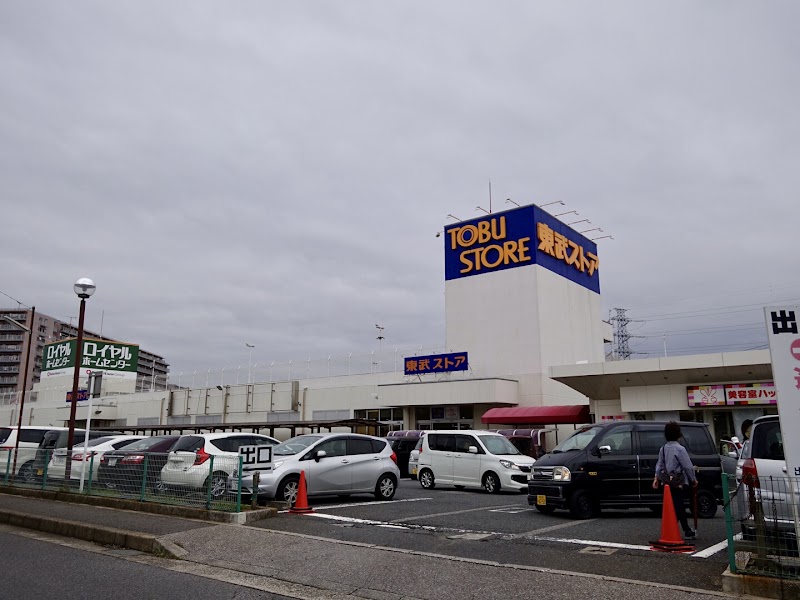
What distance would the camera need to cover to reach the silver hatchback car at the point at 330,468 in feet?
44.1

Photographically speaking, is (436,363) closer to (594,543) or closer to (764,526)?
(594,543)

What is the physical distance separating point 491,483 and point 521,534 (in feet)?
26.9

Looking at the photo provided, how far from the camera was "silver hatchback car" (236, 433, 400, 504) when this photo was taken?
13453 millimetres

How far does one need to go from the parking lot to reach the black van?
0.31 metres

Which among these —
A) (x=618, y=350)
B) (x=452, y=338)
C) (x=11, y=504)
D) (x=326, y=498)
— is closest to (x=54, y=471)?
(x=11, y=504)

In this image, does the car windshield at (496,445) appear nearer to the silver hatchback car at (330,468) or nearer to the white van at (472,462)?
the white van at (472,462)

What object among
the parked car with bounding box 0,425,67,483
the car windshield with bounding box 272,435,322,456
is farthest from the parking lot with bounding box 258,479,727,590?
the parked car with bounding box 0,425,67,483

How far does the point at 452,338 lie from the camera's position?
Result: 4212 centimetres

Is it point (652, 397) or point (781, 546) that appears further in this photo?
point (652, 397)

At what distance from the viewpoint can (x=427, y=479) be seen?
65.1 ft

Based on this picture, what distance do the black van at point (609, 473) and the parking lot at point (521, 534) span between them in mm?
308

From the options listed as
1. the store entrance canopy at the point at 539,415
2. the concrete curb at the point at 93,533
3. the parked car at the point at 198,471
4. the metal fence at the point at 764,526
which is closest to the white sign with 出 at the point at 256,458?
the parked car at the point at 198,471

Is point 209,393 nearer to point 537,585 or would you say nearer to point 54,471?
point 54,471

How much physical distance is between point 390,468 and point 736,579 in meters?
9.76
